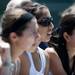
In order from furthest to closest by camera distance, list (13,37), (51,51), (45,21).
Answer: (51,51), (45,21), (13,37)

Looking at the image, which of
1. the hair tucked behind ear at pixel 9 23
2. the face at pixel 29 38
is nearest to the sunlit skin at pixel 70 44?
the face at pixel 29 38

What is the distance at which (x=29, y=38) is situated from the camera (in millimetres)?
2311

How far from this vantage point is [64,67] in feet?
9.21

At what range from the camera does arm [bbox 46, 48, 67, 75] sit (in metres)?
2.77

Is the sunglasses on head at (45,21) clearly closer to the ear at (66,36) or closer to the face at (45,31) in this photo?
the face at (45,31)

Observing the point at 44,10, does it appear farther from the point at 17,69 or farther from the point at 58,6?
the point at 58,6

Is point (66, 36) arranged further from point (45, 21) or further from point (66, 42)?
point (45, 21)

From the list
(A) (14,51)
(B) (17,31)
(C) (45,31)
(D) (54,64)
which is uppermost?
(B) (17,31)

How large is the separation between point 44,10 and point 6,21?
20.6 inches

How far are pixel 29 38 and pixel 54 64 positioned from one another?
541mm

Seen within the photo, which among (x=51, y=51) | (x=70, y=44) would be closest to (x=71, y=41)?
(x=70, y=44)

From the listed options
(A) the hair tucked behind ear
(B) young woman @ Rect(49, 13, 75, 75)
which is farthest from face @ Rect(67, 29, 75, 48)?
(A) the hair tucked behind ear

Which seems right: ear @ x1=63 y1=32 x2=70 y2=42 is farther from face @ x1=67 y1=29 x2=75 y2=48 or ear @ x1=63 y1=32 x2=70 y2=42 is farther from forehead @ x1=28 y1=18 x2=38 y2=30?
forehead @ x1=28 y1=18 x2=38 y2=30

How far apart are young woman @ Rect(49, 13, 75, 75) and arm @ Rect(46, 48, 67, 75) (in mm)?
38
